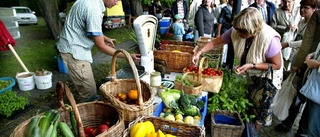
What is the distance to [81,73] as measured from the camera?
2.58 m

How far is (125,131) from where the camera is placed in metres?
1.43

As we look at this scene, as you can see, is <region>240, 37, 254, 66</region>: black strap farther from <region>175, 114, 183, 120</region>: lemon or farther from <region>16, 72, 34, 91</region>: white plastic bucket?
<region>16, 72, 34, 91</region>: white plastic bucket

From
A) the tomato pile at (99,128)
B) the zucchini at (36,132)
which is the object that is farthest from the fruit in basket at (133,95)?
the zucchini at (36,132)

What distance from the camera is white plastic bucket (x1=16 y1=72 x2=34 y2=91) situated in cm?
448

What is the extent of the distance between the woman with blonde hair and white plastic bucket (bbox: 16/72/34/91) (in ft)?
13.9

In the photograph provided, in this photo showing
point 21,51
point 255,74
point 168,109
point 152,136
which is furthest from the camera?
point 21,51

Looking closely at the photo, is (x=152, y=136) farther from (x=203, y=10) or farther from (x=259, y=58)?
(x=203, y=10)

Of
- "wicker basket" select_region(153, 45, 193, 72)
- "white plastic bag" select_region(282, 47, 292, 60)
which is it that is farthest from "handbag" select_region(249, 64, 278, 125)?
"white plastic bag" select_region(282, 47, 292, 60)

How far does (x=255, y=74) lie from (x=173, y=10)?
5881mm

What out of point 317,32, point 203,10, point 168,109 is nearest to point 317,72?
A: point 317,32

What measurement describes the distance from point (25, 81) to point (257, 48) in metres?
4.57

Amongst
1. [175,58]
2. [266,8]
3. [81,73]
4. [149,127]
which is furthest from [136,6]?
[149,127]

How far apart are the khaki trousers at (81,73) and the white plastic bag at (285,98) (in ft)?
8.50

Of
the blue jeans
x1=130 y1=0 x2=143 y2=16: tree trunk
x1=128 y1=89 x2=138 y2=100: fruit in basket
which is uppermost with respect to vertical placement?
x1=130 y1=0 x2=143 y2=16: tree trunk
